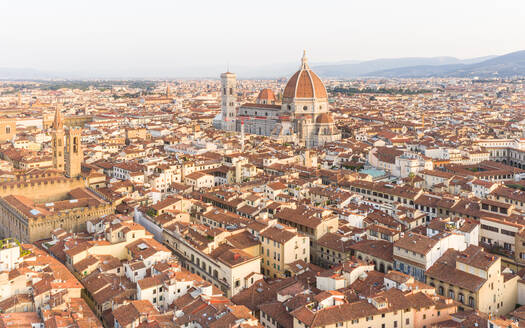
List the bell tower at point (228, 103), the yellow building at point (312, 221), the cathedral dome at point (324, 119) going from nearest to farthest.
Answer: the yellow building at point (312, 221) → the cathedral dome at point (324, 119) → the bell tower at point (228, 103)

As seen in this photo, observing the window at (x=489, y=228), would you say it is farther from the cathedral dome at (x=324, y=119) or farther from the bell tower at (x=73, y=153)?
the cathedral dome at (x=324, y=119)

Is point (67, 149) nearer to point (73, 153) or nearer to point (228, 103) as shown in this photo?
point (73, 153)

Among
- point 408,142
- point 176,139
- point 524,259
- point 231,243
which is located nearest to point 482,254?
point 524,259

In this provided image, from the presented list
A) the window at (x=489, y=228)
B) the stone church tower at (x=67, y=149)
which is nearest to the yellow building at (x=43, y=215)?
the stone church tower at (x=67, y=149)

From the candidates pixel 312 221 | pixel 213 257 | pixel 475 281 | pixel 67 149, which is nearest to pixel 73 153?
pixel 67 149

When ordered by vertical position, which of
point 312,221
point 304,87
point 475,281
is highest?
point 304,87

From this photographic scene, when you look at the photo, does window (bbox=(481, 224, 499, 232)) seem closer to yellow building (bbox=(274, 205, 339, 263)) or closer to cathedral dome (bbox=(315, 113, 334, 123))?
yellow building (bbox=(274, 205, 339, 263))

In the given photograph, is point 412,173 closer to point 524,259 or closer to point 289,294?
point 524,259
